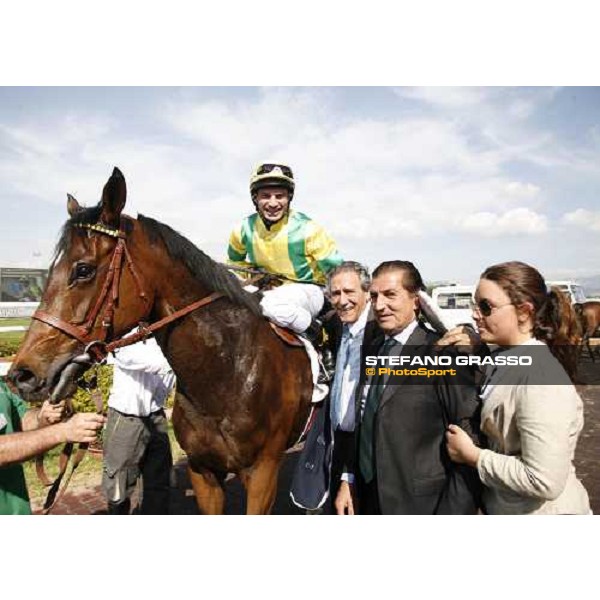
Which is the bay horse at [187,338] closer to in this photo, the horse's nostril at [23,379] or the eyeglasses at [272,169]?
the horse's nostril at [23,379]

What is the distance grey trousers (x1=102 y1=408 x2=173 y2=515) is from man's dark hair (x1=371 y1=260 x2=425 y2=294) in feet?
7.85

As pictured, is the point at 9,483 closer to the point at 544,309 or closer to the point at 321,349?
the point at 321,349

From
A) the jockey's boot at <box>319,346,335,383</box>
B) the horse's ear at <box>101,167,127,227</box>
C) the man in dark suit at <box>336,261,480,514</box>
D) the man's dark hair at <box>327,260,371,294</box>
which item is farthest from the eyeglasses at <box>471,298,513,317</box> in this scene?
the horse's ear at <box>101,167,127,227</box>

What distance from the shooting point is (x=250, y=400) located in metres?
2.68

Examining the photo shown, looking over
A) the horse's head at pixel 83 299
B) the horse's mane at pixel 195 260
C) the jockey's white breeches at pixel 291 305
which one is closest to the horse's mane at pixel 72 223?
the horse's head at pixel 83 299

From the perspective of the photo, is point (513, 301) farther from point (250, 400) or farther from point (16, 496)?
point (16, 496)

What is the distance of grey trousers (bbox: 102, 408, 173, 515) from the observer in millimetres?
3230

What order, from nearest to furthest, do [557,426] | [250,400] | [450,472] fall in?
[557,426] < [450,472] < [250,400]

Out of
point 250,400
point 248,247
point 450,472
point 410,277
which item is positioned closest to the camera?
point 450,472

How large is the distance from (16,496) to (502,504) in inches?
94.1

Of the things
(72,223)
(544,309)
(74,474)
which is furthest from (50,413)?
(74,474)

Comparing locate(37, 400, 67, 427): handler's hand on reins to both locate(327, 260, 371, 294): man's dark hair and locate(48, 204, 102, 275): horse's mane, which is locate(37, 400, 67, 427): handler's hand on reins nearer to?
locate(48, 204, 102, 275): horse's mane

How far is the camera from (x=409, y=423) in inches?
78.7

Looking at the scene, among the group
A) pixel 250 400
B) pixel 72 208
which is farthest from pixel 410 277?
pixel 72 208
